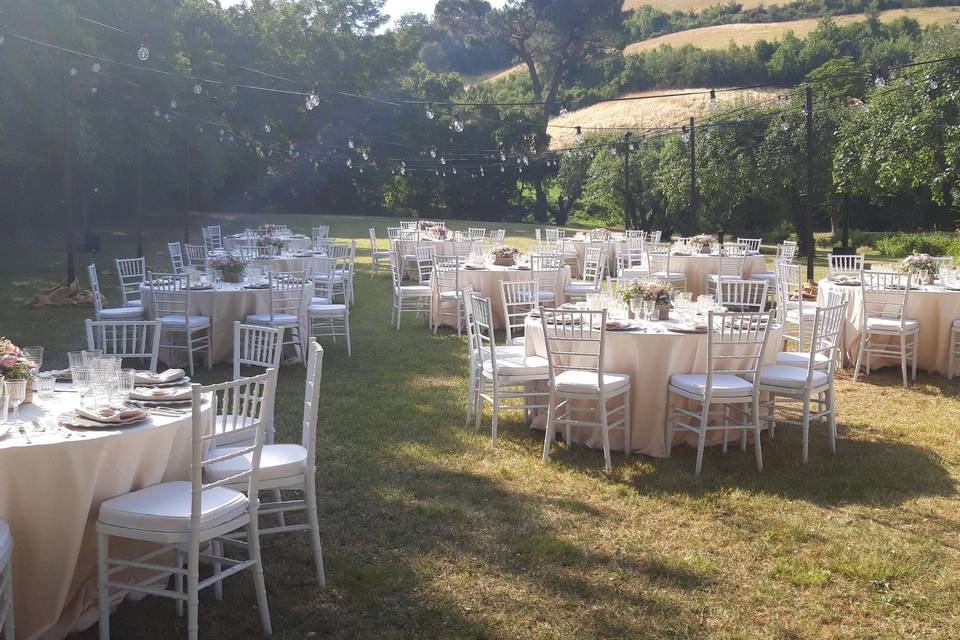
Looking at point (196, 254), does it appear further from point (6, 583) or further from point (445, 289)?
point (6, 583)

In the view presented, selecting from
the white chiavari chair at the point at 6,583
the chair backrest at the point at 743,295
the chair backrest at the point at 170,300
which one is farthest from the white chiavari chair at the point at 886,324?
the white chiavari chair at the point at 6,583

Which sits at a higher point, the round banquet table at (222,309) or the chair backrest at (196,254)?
the chair backrest at (196,254)

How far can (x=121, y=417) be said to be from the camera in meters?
3.31

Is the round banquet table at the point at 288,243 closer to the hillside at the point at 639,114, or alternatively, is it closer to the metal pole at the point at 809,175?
the metal pole at the point at 809,175

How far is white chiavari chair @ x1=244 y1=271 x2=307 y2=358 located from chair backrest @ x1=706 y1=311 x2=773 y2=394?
418 cm

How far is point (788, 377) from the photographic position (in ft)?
18.3

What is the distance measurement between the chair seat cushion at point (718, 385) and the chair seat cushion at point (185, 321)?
4.54m

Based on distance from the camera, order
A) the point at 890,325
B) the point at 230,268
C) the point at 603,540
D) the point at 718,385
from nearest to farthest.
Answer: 1. the point at 603,540
2. the point at 718,385
3. the point at 890,325
4. the point at 230,268

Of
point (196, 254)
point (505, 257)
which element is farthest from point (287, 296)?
point (196, 254)

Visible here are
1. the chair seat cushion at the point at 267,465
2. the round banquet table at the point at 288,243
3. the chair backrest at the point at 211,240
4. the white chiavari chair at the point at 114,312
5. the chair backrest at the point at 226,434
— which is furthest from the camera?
the chair backrest at the point at 211,240

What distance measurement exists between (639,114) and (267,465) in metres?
46.2

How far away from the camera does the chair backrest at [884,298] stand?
316 inches

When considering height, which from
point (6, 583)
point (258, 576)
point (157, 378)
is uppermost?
point (157, 378)

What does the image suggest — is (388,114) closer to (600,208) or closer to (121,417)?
(600,208)
